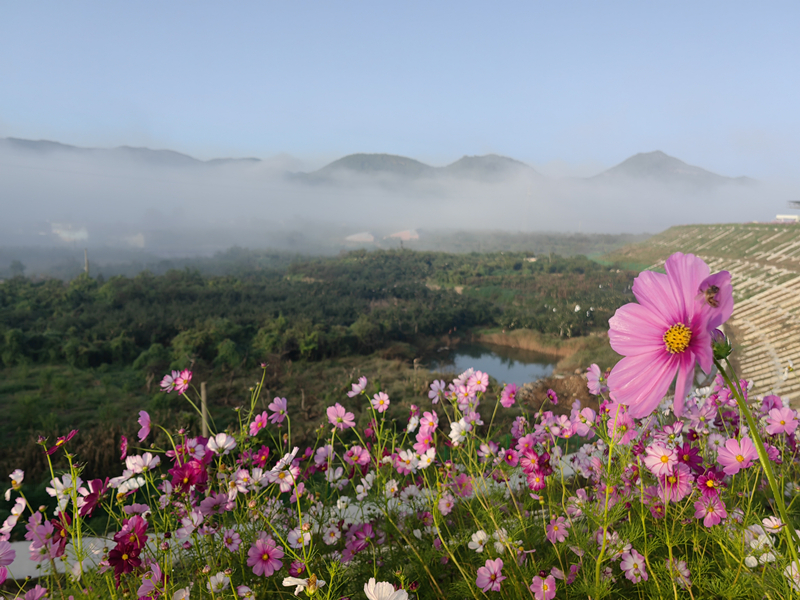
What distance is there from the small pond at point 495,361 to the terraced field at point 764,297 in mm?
3960

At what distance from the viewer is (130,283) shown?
14.0 m

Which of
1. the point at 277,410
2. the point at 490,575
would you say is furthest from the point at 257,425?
the point at 490,575

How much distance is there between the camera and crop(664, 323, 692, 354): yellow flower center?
0.50 meters

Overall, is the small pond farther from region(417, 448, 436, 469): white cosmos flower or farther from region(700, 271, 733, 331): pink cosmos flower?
region(700, 271, 733, 331): pink cosmos flower

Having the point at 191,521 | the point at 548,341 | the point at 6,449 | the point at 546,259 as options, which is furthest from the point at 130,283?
the point at 546,259

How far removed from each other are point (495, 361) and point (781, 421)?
36.2 ft

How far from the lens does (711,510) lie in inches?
38.5

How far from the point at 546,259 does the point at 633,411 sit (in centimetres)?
2524

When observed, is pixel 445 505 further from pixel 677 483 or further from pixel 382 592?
pixel 382 592

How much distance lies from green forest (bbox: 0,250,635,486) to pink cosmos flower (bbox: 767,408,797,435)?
4.43 m

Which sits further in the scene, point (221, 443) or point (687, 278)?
point (221, 443)

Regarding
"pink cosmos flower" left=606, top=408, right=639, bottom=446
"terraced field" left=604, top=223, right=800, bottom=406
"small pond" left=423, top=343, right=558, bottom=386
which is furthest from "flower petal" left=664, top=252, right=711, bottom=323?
"small pond" left=423, top=343, right=558, bottom=386

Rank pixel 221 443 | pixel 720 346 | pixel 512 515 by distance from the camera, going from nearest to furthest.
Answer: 1. pixel 720 346
2. pixel 221 443
3. pixel 512 515

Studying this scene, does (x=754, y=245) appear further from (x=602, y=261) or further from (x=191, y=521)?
(x=191, y=521)
